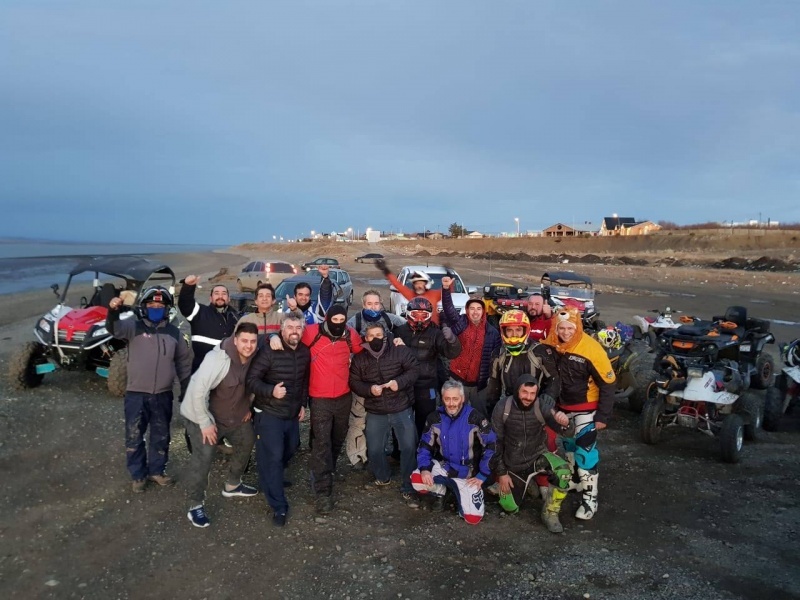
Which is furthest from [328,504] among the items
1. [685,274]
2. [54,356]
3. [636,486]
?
[685,274]

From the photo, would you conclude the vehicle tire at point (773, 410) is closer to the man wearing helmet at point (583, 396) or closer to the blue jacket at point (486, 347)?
the man wearing helmet at point (583, 396)

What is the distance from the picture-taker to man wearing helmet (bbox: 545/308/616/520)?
4594 mm

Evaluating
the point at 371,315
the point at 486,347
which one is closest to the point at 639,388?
the point at 486,347

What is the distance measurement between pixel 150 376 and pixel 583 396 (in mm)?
3970

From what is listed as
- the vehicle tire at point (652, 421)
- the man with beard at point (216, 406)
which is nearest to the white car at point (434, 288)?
the vehicle tire at point (652, 421)

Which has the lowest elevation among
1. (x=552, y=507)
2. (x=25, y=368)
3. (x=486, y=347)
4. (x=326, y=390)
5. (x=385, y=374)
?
(x=552, y=507)

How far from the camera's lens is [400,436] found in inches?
197

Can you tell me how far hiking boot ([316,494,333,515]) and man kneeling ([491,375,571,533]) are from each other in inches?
58.4

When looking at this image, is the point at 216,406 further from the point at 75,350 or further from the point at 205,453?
the point at 75,350

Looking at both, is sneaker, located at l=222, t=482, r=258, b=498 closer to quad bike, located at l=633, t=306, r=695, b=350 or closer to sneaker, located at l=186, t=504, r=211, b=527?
sneaker, located at l=186, t=504, r=211, b=527

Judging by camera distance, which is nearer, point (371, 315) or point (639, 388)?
point (371, 315)

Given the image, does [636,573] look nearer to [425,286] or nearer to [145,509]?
[425,286]

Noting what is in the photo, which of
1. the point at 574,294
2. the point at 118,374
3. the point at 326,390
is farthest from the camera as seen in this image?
the point at 574,294

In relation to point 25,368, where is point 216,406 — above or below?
above
